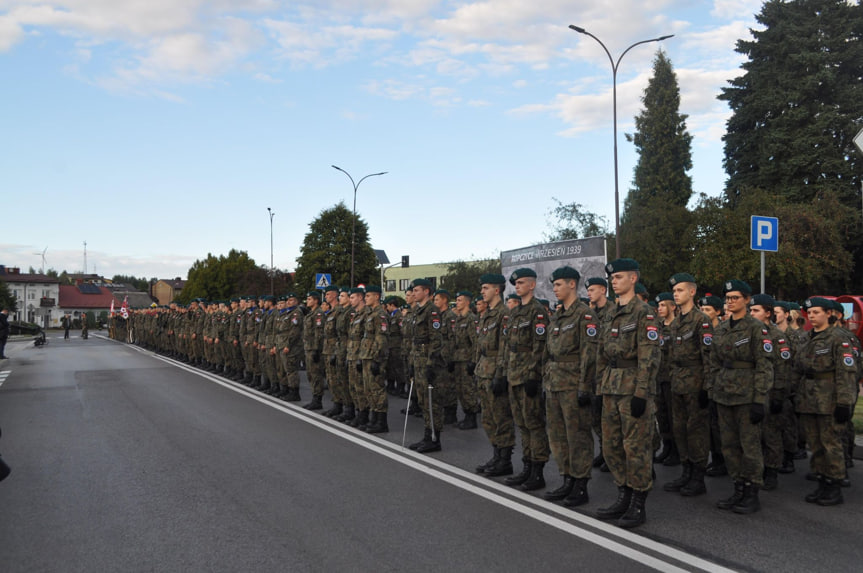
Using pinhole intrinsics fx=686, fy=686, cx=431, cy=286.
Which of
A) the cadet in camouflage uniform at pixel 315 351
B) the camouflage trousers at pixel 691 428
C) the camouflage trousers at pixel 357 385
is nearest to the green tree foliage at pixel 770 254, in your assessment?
the cadet in camouflage uniform at pixel 315 351

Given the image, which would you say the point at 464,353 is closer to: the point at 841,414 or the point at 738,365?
the point at 738,365

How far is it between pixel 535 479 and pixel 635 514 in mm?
1251

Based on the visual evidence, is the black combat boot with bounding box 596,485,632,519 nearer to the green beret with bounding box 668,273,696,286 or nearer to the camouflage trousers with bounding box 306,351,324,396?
the green beret with bounding box 668,273,696,286

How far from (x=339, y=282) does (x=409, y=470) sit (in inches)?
2188

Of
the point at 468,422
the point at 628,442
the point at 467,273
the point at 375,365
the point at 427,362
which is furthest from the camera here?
the point at 467,273

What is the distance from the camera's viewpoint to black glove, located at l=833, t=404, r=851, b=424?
6.08 m

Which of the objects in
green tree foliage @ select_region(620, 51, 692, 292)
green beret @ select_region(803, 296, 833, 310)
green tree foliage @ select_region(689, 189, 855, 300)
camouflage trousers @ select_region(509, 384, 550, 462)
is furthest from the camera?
green tree foliage @ select_region(620, 51, 692, 292)

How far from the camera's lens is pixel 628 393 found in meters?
5.39

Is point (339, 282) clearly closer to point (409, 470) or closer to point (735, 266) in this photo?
point (735, 266)

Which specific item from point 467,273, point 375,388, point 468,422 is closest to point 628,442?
point 375,388

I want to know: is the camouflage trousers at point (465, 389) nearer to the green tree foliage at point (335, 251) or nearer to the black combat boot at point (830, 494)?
the black combat boot at point (830, 494)

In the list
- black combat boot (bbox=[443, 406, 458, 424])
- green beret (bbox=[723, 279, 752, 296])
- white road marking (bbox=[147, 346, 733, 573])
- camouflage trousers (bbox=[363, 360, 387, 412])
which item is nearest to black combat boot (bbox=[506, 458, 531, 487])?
white road marking (bbox=[147, 346, 733, 573])

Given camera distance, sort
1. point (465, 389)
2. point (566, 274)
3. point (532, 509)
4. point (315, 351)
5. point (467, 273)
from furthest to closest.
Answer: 1. point (467, 273)
2. point (315, 351)
3. point (465, 389)
4. point (566, 274)
5. point (532, 509)

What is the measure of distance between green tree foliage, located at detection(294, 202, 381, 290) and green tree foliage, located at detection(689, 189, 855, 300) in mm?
37037
